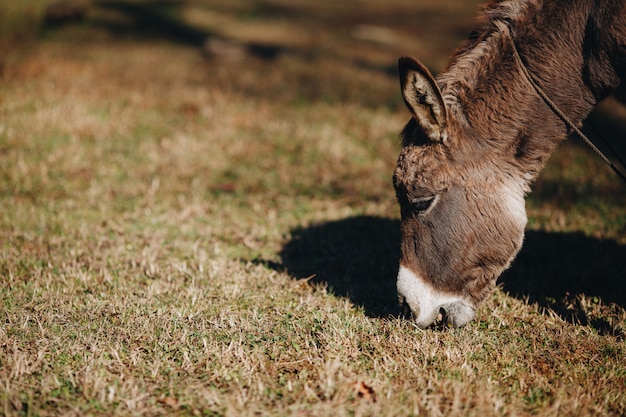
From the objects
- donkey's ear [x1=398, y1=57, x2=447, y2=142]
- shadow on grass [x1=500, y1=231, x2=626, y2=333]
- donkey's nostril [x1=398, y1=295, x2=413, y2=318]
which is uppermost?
donkey's ear [x1=398, y1=57, x2=447, y2=142]

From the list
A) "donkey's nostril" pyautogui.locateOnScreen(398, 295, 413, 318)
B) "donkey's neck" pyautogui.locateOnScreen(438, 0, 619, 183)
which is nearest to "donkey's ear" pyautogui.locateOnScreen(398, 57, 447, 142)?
"donkey's neck" pyautogui.locateOnScreen(438, 0, 619, 183)

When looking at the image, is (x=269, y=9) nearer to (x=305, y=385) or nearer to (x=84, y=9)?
(x=84, y=9)

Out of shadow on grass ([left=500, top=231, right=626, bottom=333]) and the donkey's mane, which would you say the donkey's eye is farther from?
shadow on grass ([left=500, top=231, right=626, bottom=333])

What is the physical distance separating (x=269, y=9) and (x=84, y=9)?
754 centimetres

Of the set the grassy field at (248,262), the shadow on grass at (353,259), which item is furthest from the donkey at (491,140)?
the shadow on grass at (353,259)

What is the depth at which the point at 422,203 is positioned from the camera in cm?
339

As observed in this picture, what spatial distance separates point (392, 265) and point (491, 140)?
5.52 feet

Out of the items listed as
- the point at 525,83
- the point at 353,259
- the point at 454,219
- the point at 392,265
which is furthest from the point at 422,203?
the point at 353,259

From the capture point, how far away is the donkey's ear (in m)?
2.98

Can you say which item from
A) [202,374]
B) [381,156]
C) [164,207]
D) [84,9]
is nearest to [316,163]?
[381,156]

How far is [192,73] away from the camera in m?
10.6

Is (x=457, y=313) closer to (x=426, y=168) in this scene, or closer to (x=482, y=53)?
(x=426, y=168)

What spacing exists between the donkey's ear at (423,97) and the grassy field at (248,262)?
4.25ft

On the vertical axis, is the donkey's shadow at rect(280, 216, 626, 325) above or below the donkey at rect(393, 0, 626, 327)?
below
